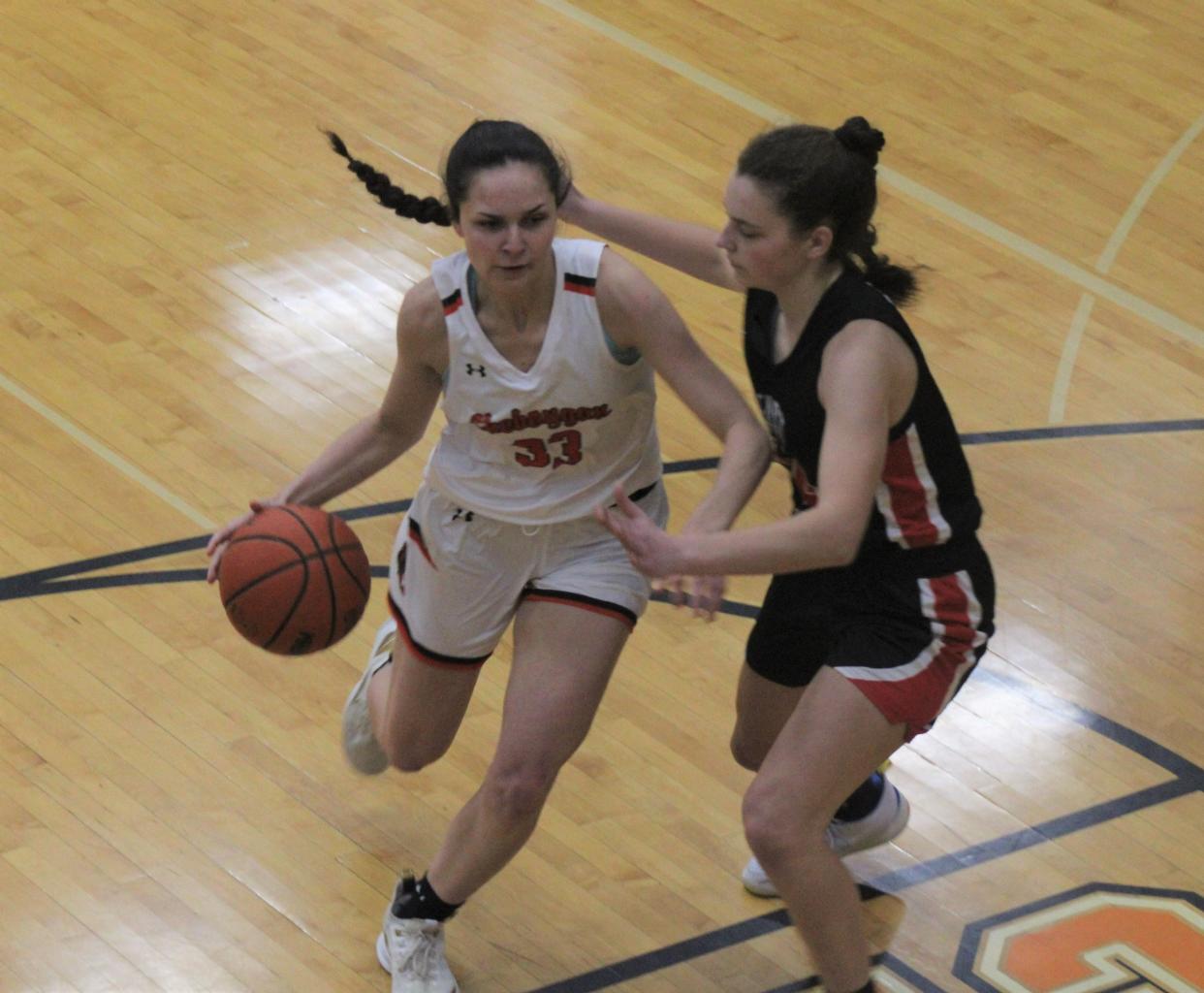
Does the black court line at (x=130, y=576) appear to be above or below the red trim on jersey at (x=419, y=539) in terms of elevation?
below

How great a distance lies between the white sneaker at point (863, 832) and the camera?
4352 mm

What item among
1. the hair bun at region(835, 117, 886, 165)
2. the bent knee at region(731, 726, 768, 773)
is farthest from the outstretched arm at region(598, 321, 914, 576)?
the bent knee at region(731, 726, 768, 773)

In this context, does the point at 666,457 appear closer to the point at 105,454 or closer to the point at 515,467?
the point at 105,454

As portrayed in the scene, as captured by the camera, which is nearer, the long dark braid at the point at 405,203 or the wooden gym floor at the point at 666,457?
the long dark braid at the point at 405,203

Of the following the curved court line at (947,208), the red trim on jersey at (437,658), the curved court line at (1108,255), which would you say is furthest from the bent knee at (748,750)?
the curved court line at (947,208)

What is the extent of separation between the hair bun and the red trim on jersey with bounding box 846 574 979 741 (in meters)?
0.83

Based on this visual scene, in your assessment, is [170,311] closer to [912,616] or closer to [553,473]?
[553,473]

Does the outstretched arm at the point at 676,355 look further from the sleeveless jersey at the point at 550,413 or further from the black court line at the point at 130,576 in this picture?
the black court line at the point at 130,576

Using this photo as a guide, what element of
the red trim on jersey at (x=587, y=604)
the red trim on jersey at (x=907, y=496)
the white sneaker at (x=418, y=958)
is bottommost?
the white sneaker at (x=418, y=958)

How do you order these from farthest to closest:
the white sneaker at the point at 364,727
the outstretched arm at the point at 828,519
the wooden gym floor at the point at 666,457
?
the white sneaker at the point at 364,727 < the wooden gym floor at the point at 666,457 < the outstretched arm at the point at 828,519

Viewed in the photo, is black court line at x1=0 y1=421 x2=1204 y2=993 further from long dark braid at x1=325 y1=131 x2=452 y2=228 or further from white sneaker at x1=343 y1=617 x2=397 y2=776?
long dark braid at x1=325 y1=131 x2=452 y2=228

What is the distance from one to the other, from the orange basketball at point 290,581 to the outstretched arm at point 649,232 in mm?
863

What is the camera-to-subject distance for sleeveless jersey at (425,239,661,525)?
12.0ft

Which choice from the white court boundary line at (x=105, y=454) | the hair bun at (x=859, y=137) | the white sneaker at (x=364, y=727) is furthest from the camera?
the white court boundary line at (x=105, y=454)
